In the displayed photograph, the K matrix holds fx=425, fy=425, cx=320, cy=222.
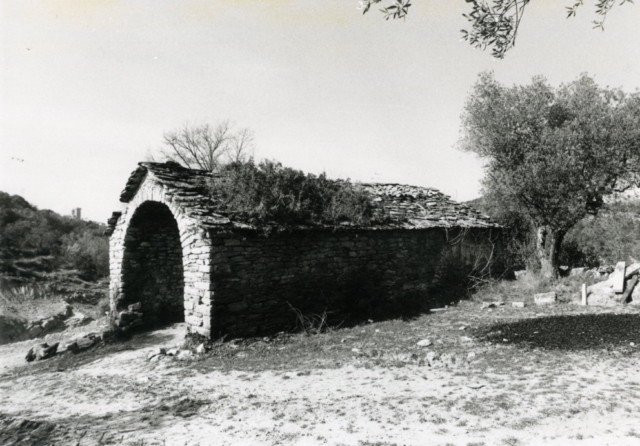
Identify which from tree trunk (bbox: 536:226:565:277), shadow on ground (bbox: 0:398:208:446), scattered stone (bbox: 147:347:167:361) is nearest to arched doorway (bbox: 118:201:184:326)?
scattered stone (bbox: 147:347:167:361)

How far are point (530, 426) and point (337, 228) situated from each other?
717cm

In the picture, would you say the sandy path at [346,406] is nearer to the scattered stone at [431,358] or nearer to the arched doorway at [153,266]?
the scattered stone at [431,358]

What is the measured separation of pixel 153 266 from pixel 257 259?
4344mm

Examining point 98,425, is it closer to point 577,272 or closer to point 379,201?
point 379,201

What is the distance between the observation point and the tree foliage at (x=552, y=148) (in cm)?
1312

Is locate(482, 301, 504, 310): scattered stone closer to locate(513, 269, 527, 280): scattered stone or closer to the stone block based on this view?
locate(513, 269, 527, 280): scattered stone

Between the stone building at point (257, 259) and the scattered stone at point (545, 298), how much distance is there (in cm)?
263

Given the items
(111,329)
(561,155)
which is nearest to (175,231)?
(111,329)

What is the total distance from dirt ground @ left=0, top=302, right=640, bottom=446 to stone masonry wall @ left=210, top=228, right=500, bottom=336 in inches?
33.6

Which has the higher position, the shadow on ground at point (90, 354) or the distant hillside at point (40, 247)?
the distant hillside at point (40, 247)

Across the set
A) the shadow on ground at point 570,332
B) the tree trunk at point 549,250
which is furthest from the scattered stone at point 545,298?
the tree trunk at point 549,250

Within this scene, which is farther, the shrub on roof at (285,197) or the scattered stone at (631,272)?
the scattered stone at (631,272)

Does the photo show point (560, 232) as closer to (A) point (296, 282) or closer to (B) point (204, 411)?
(A) point (296, 282)

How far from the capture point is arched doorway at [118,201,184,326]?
11844 mm
